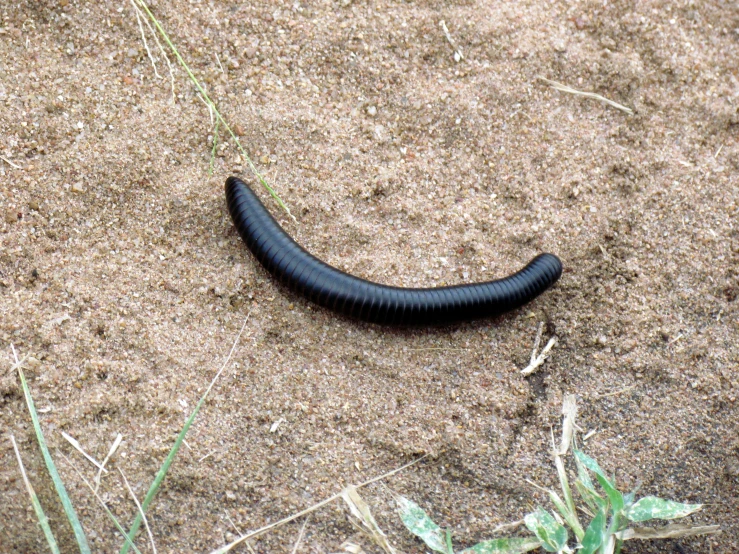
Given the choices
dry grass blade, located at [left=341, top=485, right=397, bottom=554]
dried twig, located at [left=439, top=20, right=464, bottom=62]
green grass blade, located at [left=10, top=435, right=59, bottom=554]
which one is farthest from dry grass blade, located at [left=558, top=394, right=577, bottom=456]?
green grass blade, located at [left=10, top=435, right=59, bottom=554]

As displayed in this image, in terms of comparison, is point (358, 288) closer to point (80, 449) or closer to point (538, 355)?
point (538, 355)

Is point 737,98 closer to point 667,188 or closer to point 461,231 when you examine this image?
point 667,188

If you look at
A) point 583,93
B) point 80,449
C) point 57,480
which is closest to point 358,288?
point 80,449

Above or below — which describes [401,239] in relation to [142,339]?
above

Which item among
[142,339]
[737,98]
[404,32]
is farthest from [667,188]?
[142,339]

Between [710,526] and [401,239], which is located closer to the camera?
[710,526]

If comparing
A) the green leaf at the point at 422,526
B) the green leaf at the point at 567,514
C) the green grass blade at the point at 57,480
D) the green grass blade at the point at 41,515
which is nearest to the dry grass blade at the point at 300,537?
the green leaf at the point at 422,526

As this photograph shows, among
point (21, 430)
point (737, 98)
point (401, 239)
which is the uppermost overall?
point (737, 98)

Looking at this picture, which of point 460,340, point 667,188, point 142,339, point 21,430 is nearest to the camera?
point 21,430
